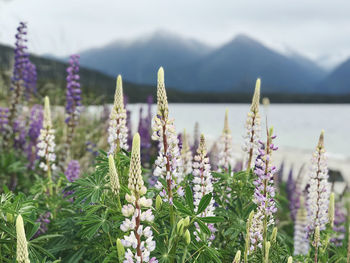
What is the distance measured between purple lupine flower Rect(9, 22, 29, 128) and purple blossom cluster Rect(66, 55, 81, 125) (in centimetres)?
113

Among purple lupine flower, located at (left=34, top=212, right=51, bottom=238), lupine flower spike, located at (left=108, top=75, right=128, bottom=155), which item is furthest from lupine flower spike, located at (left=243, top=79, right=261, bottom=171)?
purple lupine flower, located at (left=34, top=212, right=51, bottom=238)

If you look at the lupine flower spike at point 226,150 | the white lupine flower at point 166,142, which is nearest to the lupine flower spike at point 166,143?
the white lupine flower at point 166,142

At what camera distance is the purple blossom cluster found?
4.80m

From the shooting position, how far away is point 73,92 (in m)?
4.92

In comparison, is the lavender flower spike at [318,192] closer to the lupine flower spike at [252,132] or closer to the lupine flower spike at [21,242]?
the lupine flower spike at [252,132]

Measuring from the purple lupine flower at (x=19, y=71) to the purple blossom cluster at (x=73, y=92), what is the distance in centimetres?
113

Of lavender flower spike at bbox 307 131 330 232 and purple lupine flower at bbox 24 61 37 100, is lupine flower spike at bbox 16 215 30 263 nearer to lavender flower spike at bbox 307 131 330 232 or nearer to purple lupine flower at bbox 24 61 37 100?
lavender flower spike at bbox 307 131 330 232

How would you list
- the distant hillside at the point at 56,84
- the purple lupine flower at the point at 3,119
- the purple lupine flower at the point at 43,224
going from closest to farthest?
the purple lupine flower at the point at 43,224 < the purple lupine flower at the point at 3,119 < the distant hillside at the point at 56,84

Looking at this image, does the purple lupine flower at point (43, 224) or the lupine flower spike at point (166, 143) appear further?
the purple lupine flower at point (43, 224)

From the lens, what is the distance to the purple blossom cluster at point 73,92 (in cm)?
480

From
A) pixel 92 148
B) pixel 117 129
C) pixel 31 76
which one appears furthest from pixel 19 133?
pixel 117 129

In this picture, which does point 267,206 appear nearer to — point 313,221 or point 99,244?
point 313,221

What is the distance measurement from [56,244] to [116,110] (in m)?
1.04

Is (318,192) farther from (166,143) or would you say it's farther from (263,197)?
(166,143)
